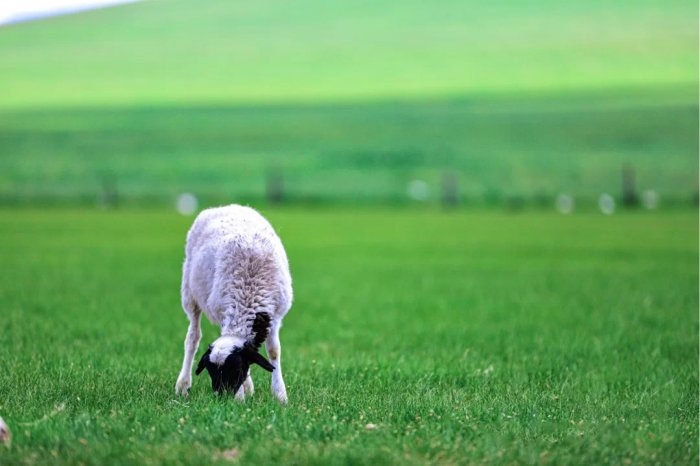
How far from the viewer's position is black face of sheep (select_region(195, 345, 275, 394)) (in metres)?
7.69

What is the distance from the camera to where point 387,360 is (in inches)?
416

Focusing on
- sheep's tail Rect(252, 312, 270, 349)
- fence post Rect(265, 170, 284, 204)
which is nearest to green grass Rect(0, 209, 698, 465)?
sheep's tail Rect(252, 312, 270, 349)

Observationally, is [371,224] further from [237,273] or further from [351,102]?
[351,102]

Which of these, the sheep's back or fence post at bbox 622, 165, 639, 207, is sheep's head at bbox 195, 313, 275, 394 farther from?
fence post at bbox 622, 165, 639, 207

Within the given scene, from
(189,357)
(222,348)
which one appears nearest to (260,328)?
(222,348)

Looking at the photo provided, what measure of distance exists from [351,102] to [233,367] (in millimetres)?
63272

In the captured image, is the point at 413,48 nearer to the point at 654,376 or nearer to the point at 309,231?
the point at 309,231

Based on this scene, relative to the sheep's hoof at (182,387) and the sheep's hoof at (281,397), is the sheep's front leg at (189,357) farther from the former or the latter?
the sheep's hoof at (281,397)

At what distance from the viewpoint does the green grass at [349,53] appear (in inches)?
2803

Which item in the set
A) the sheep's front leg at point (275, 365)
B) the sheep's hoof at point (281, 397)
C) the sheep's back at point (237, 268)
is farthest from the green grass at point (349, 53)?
the sheep's hoof at point (281, 397)

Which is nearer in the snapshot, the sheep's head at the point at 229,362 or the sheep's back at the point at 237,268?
→ the sheep's head at the point at 229,362

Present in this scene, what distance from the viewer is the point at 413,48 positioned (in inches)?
3066

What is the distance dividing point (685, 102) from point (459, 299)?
173 ft

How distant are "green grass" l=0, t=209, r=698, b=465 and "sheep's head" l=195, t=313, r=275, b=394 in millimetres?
159
